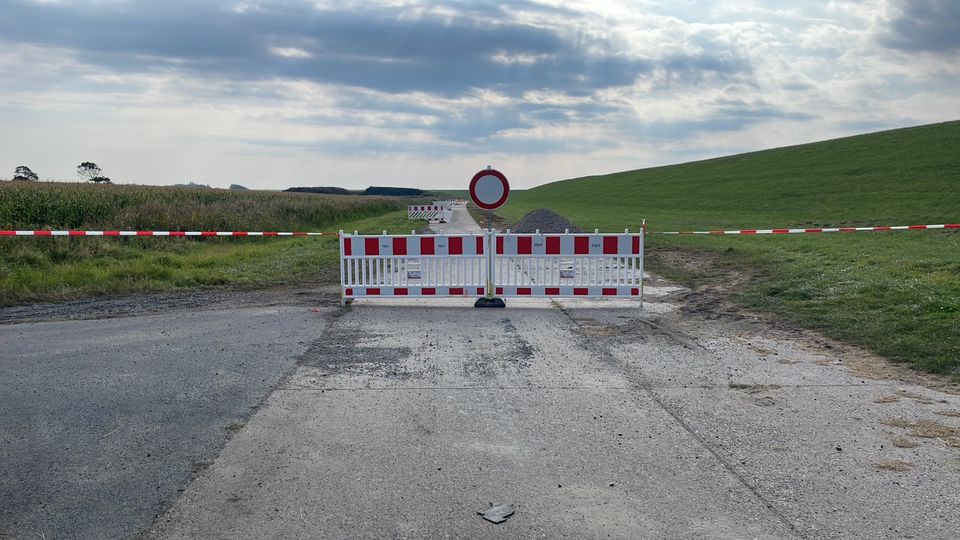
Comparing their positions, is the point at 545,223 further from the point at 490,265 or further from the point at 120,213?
the point at 490,265

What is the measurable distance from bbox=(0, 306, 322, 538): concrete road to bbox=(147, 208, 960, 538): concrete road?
29 centimetres

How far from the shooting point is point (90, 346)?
843 centimetres

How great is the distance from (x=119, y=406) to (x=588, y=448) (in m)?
3.87

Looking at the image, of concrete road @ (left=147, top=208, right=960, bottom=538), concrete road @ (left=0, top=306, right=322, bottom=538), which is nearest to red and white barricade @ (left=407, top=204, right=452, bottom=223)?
concrete road @ (left=0, top=306, right=322, bottom=538)

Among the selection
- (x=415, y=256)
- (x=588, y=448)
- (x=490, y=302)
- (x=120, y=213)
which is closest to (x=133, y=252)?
(x=120, y=213)

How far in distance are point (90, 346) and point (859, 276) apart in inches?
442

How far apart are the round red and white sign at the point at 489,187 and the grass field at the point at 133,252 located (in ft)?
16.0

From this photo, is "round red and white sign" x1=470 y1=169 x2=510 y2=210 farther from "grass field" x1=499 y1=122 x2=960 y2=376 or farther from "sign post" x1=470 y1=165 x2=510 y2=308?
"grass field" x1=499 y1=122 x2=960 y2=376

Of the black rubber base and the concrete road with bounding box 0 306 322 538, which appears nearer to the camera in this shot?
the concrete road with bounding box 0 306 322 538

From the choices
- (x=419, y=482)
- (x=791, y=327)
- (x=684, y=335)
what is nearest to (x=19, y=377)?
(x=419, y=482)

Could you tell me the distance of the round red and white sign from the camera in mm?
12094

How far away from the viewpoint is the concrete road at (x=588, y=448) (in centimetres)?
402

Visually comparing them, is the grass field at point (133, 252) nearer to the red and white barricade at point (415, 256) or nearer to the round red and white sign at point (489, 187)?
the red and white barricade at point (415, 256)

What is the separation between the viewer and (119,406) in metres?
6.09
